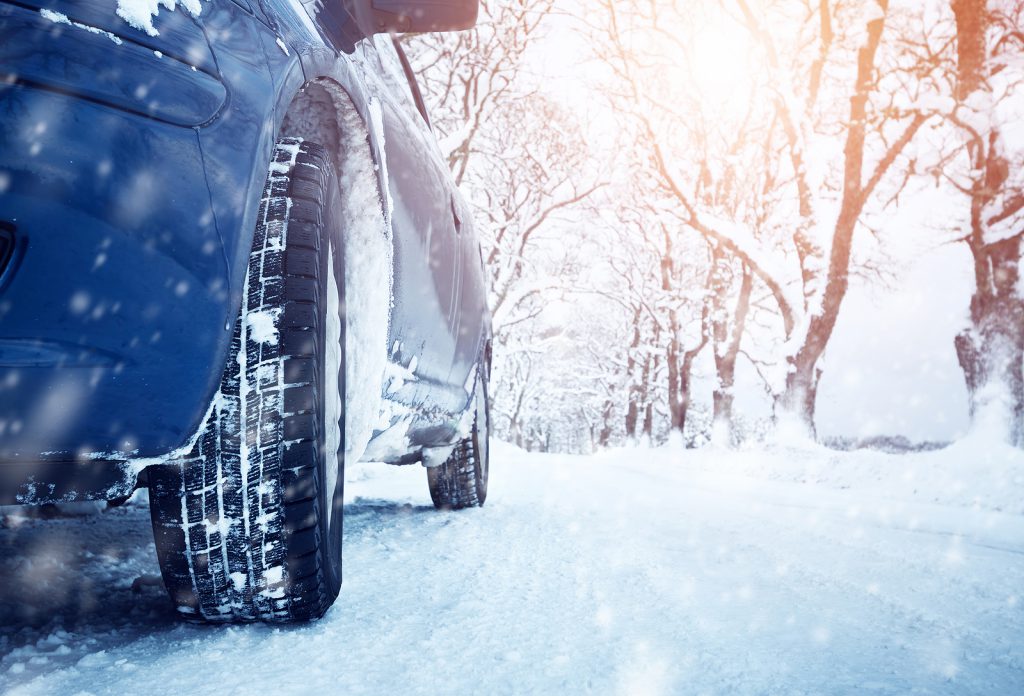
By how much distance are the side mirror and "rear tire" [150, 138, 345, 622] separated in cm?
61

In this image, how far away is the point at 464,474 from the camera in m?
3.54

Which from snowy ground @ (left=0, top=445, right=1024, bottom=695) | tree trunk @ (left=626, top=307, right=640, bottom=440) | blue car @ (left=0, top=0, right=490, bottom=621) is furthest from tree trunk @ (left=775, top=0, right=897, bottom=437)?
tree trunk @ (left=626, top=307, right=640, bottom=440)

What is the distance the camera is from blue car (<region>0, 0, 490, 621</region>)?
37.0 inches

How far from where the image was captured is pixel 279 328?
4.12 feet

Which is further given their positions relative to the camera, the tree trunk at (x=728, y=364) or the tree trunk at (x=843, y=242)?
the tree trunk at (x=728, y=364)

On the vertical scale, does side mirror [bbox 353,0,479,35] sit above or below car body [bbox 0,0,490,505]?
above

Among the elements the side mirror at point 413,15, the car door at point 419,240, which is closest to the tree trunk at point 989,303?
the car door at point 419,240

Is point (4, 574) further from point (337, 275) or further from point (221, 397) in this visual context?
point (337, 275)

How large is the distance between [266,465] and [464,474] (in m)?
2.37

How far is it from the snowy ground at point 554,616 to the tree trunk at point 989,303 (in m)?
7.33

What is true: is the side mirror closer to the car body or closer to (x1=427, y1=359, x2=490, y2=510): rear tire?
the car body

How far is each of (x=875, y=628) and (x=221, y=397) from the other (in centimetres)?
153

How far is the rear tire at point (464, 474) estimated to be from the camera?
350 cm

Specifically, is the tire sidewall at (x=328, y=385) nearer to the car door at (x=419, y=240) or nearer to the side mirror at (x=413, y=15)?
the car door at (x=419, y=240)
